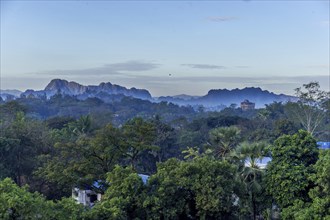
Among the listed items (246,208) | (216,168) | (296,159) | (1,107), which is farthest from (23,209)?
(1,107)

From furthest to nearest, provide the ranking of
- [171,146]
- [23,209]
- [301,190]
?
[171,146] < [301,190] < [23,209]

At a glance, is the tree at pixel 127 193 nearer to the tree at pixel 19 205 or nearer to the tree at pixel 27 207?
the tree at pixel 27 207

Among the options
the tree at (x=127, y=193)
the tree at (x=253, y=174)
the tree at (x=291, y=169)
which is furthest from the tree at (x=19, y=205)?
the tree at (x=291, y=169)

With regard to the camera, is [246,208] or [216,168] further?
[246,208]

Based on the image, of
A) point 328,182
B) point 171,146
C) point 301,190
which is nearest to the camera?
point 328,182

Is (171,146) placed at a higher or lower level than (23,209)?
lower

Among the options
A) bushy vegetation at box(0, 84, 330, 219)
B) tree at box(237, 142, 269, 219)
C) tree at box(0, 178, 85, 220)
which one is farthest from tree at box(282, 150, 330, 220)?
tree at box(0, 178, 85, 220)

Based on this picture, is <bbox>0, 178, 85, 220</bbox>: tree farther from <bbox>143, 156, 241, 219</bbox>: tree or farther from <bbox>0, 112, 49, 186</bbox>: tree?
<bbox>0, 112, 49, 186</bbox>: tree

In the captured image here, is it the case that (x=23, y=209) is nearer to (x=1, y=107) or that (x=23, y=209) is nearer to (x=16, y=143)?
(x=16, y=143)
